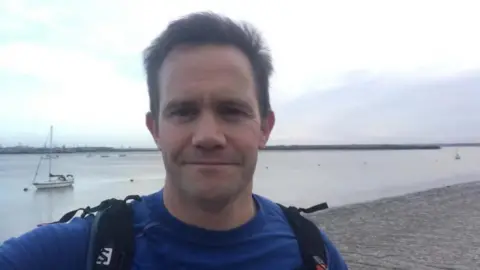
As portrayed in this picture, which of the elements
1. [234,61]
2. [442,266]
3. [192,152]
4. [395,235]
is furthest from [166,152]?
[395,235]

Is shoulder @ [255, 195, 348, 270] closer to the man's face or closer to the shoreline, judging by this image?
the man's face

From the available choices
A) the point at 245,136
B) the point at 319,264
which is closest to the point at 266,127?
the point at 245,136

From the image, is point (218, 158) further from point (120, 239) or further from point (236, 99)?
point (120, 239)

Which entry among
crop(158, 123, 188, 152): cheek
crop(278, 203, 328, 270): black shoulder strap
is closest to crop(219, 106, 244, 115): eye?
crop(158, 123, 188, 152): cheek

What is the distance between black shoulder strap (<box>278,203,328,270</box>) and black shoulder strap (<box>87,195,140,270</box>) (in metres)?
0.62

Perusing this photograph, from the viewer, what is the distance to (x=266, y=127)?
1844 mm

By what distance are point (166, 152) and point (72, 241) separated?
41 cm

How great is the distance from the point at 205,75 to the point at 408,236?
11412 mm

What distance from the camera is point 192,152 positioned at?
5.05 ft

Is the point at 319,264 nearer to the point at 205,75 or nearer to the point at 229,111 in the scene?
the point at 229,111

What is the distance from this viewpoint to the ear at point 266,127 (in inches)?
70.0

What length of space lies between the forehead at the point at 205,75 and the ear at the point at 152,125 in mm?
140

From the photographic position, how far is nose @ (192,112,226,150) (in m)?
1.52

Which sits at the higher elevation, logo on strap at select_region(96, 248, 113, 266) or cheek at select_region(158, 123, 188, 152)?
cheek at select_region(158, 123, 188, 152)
